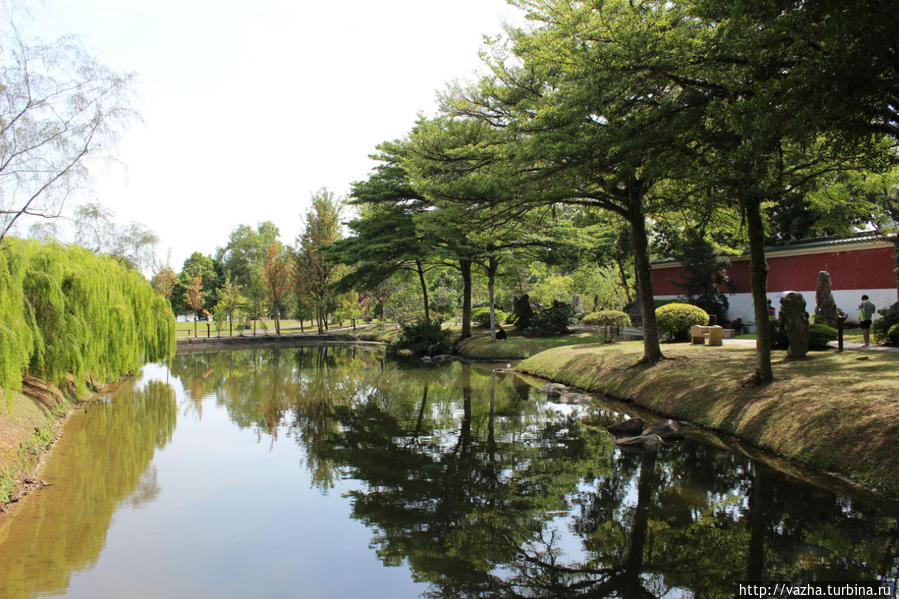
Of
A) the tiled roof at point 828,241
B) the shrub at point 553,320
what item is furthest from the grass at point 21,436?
the tiled roof at point 828,241

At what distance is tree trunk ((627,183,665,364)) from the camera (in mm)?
15547

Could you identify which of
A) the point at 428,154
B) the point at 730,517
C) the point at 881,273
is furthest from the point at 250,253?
the point at 730,517

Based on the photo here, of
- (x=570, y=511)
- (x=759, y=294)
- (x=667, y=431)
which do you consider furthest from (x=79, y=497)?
(x=759, y=294)

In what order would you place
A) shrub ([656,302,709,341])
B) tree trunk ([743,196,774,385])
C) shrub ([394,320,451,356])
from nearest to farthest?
1. tree trunk ([743,196,774,385])
2. shrub ([656,302,709,341])
3. shrub ([394,320,451,356])

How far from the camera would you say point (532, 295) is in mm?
39750

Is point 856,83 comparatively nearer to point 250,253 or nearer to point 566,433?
point 566,433

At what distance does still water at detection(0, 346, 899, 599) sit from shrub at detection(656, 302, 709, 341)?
963 cm

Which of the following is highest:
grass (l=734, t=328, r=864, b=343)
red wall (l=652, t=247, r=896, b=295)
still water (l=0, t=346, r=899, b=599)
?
red wall (l=652, t=247, r=896, b=295)

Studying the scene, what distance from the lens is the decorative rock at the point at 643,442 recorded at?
10523mm

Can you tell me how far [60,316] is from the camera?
36.8ft

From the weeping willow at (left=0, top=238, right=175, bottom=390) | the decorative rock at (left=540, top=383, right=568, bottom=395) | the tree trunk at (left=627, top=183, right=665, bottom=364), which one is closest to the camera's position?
the weeping willow at (left=0, top=238, right=175, bottom=390)

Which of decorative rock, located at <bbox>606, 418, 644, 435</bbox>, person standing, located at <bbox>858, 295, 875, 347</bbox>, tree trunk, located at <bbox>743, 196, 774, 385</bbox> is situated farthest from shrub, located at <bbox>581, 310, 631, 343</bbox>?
decorative rock, located at <bbox>606, 418, 644, 435</bbox>

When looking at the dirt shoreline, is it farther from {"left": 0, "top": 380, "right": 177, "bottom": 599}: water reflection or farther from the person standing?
the person standing

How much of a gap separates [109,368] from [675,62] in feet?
46.7
